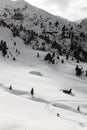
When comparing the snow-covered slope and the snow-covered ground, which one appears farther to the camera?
the snow-covered slope

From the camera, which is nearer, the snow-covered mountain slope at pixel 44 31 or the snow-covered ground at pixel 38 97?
the snow-covered ground at pixel 38 97

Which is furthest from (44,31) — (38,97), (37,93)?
(38,97)

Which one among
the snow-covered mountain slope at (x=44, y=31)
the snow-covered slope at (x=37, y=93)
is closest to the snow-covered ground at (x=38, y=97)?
the snow-covered slope at (x=37, y=93)

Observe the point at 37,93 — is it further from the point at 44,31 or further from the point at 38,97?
the point at 44,31

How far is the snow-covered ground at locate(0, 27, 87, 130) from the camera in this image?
61.3ft

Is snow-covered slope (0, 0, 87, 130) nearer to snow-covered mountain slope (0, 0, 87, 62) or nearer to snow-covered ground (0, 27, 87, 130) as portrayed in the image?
snow-covered ground (0, 27, 87, 130)

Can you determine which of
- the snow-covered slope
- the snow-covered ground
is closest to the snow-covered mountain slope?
the snow-covered slope

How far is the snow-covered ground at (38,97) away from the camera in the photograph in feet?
61.3

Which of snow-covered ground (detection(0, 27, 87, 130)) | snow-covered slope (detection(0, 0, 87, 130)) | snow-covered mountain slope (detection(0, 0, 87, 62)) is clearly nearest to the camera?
snow-covered ground (detection(0, 27, 87, 130))

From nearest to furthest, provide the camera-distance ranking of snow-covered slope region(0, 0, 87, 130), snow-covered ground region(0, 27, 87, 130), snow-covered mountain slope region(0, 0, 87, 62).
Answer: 1. snow-covered ground region(0, 27, 87, 130)
2. snow-covered slope region(0, 0, 87, 130)
3. snow-covered mountain slope region(0, 0, 87, 62)

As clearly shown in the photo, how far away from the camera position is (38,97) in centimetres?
3319

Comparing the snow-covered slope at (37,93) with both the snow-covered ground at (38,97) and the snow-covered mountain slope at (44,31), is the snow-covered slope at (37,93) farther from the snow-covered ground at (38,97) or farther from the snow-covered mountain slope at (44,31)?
the snow-covered mountain slope at (44,31)

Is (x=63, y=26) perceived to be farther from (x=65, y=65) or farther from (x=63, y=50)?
(x=65, y=65)

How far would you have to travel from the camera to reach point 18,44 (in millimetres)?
71625
